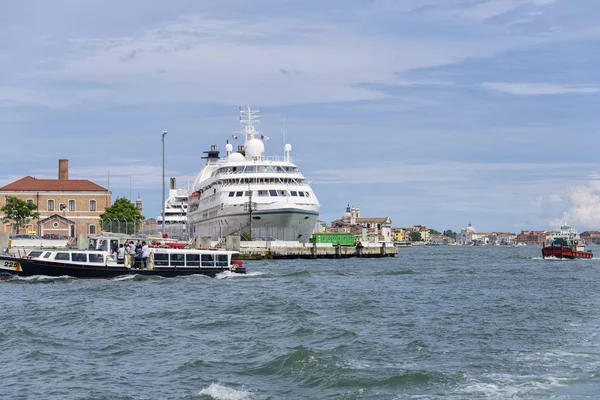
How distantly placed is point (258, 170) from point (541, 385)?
80772mm

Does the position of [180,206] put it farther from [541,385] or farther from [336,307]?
[541,385]

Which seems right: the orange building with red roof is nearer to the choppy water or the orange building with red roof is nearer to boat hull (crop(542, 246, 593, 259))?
boat hull (crop(542, 246, 593, 259))

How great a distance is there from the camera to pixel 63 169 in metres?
137

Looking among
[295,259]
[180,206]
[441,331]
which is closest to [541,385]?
[441,331]

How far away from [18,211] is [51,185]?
14114 mm

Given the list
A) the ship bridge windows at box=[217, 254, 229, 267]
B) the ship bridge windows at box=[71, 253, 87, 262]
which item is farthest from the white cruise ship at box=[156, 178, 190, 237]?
the ship bridge windows at box=[71, 253, 87, 262]

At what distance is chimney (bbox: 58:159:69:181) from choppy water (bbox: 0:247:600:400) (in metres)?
94.3

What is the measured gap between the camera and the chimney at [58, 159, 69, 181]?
13650 cm

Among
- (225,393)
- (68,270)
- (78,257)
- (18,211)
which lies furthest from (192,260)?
(18,211)

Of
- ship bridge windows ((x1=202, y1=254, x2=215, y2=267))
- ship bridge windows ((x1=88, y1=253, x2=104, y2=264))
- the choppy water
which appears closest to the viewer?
the choppy water

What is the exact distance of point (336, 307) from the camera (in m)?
36.2

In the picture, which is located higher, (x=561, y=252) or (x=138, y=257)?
(x=561, y=252)

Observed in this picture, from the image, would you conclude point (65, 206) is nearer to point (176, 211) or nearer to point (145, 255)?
point (176, 211)

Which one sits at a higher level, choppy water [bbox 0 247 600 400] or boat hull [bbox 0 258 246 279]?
boat hull [bbox 0 258 246 279]
